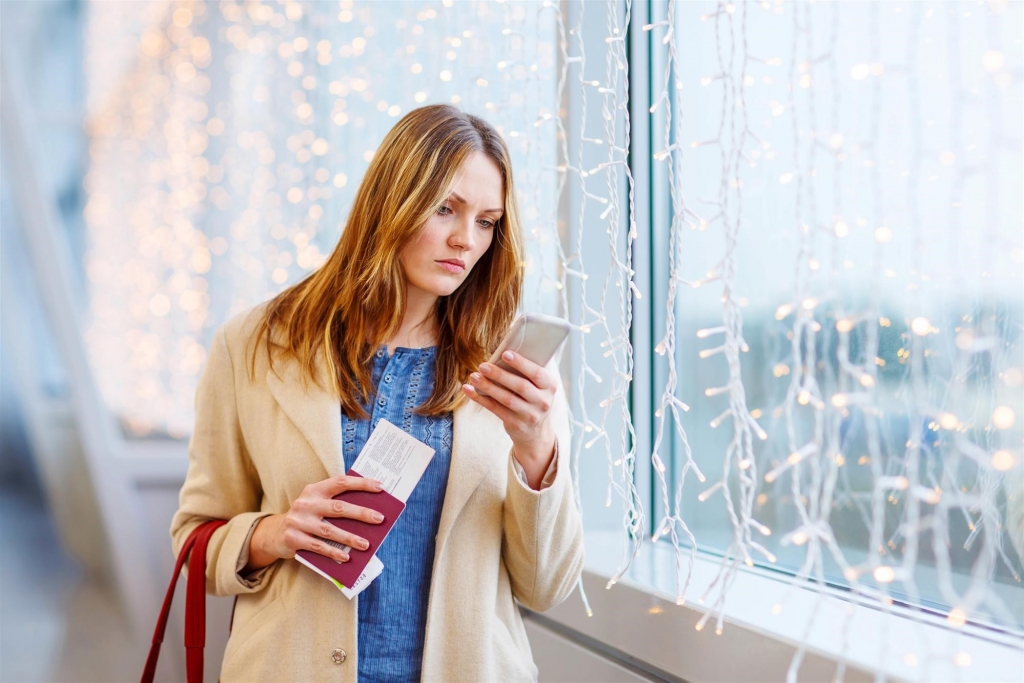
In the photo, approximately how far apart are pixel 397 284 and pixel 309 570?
0.43m

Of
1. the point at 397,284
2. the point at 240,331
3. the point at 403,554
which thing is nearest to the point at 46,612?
the point at 240,331

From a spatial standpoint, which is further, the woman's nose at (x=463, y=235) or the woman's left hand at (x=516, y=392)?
the woman's nose at (x=463, y=235)

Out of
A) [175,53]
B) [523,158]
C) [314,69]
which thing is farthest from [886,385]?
[175,53]

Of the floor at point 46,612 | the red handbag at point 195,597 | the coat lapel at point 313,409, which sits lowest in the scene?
the floor at point 46,612

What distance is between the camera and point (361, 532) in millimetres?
1020

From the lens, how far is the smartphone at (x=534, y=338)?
3.08ft

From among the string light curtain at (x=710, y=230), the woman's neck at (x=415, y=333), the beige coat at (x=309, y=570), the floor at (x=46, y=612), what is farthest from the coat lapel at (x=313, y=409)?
the floor at (x=46, y=612)

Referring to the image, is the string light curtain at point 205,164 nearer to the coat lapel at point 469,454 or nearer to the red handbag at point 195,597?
the red handbag at point 195,597

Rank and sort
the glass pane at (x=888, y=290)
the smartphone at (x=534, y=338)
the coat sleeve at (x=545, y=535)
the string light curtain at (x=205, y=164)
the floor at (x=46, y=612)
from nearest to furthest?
1. the glass pane at (x=888, y=290)
2. the smartphone at (x=534, y=338)
3. the coat sleeve at (x=545, y=535)
4. the floor at (x=46, y=612)
5. the string light curtain at (x=205, y=164)

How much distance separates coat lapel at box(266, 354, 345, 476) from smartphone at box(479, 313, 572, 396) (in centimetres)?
29

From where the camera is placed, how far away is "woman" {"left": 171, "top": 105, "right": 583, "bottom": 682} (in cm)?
108

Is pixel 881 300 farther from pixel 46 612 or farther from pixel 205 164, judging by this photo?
pixel 205 164

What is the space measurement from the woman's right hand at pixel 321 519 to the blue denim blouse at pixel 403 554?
3.5 inches

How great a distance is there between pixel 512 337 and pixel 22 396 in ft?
4.16
